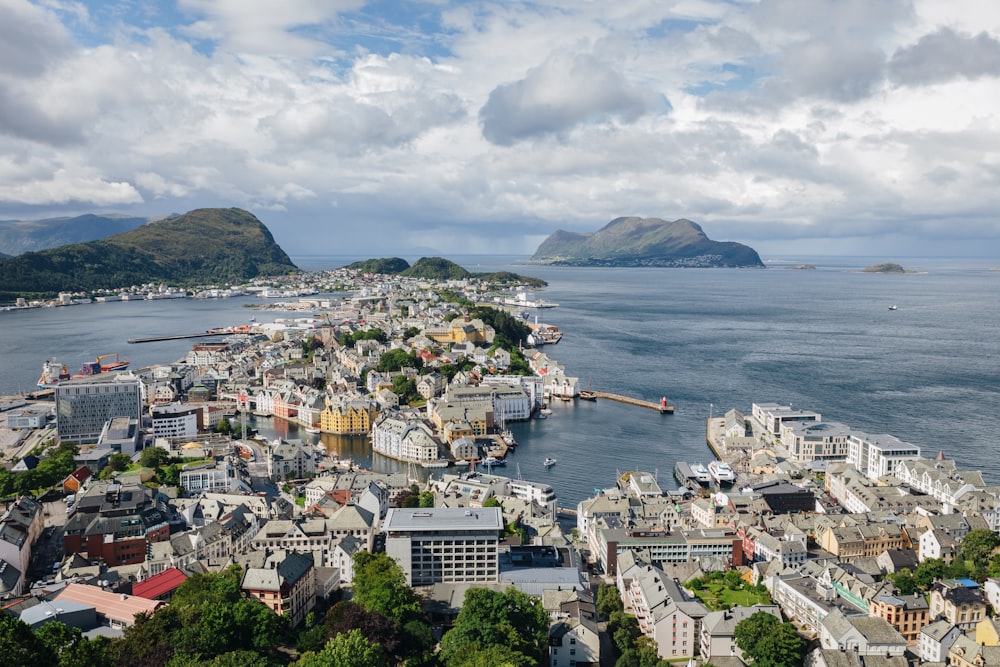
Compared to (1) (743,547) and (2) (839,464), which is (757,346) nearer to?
(2) (839,464)

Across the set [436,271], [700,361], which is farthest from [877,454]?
[436,271]

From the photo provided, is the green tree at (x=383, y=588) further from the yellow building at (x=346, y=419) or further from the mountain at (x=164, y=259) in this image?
the mountain at (x=164, y=259)

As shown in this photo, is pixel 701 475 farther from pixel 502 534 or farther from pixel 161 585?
pixel 161 585

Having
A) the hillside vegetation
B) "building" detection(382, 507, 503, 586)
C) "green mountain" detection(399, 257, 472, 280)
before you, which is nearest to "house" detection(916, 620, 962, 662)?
"building" detection(382, 507, 503, 586)

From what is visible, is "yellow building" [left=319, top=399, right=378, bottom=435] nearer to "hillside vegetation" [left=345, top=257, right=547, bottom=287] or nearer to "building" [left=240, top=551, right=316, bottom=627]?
"building" [left=240, top=551, right=316, bottom=627]

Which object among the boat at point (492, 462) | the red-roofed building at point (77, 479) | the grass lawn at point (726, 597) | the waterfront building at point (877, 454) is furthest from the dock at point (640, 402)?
the red-roofed building at point (77, 479)
